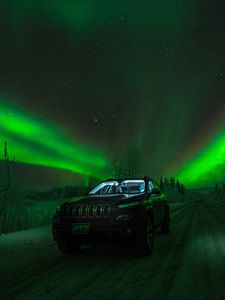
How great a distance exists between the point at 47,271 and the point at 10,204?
8138mm

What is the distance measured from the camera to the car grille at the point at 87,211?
6852 millimetres

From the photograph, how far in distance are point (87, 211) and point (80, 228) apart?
0.37 meters

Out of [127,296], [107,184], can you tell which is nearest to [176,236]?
[107,184]

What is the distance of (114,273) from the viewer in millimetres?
5668

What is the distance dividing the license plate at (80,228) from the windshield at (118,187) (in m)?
2.08

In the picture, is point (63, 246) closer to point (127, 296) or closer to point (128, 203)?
point (128, 203)

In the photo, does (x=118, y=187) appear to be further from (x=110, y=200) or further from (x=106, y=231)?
(x=106, y=231)

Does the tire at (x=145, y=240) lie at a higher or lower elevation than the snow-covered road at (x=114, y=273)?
higher

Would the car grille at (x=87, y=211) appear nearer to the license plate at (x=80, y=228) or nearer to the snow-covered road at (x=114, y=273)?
the license plate at (x=80, y=228)

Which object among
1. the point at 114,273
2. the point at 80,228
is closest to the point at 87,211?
the point at 80,228

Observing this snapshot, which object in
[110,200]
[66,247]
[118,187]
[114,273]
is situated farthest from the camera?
[118,187]

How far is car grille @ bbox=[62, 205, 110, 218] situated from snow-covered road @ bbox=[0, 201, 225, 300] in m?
0.92

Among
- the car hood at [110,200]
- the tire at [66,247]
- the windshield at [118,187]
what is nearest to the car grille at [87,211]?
the car hood at [110,200]

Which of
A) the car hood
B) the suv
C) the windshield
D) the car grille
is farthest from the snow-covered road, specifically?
the windshield
